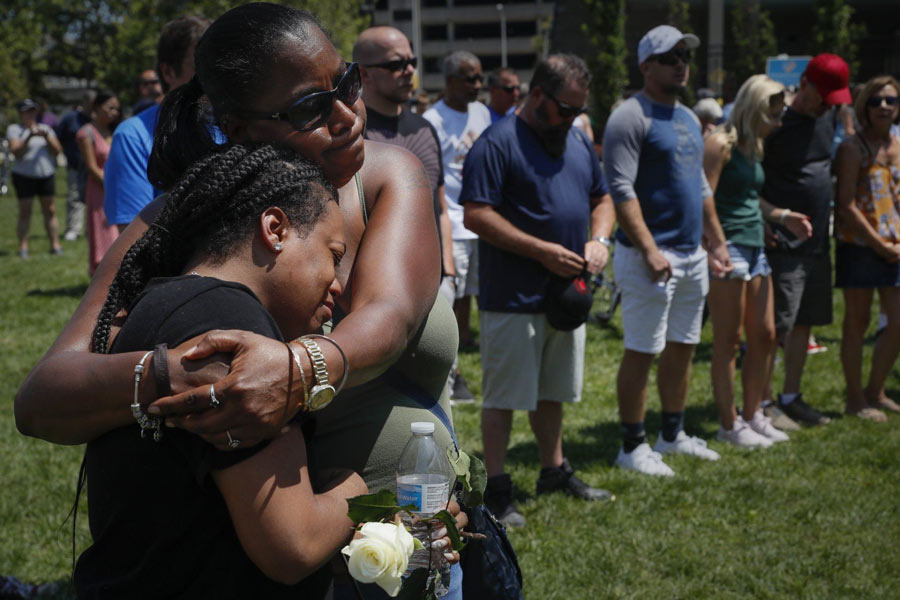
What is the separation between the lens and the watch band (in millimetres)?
1591

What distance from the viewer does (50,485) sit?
523 cm

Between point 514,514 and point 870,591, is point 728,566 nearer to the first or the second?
point 870,591

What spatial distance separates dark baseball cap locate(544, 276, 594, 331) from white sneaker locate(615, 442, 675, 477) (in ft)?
4.22

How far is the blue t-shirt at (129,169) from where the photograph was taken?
422 centimetres

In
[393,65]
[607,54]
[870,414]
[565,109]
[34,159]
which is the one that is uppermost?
[393,65]

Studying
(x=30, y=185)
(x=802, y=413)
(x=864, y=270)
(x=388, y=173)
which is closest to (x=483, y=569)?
(x=388, y=173)

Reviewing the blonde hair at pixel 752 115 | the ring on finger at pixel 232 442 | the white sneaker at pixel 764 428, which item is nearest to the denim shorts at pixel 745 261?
the blonde hair at pixel 752 115

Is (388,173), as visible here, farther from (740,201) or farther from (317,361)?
(740,201)

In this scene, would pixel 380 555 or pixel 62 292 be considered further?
pixel 62 292

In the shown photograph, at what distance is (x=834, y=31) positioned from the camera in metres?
25.7

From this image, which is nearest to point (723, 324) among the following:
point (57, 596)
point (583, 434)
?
point (583, 434)

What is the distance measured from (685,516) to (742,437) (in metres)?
1.41

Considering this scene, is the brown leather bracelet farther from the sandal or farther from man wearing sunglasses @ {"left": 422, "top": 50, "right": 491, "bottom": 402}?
the sandal

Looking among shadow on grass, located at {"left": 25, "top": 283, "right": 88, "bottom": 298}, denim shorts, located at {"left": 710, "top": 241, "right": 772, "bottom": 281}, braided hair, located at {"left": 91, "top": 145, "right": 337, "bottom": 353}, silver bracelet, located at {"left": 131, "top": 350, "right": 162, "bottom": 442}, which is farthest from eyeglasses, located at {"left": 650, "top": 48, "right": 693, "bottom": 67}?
shadow on grass, located at {"left": 25, "top": 283, "right": 88, "bottom": 298}
